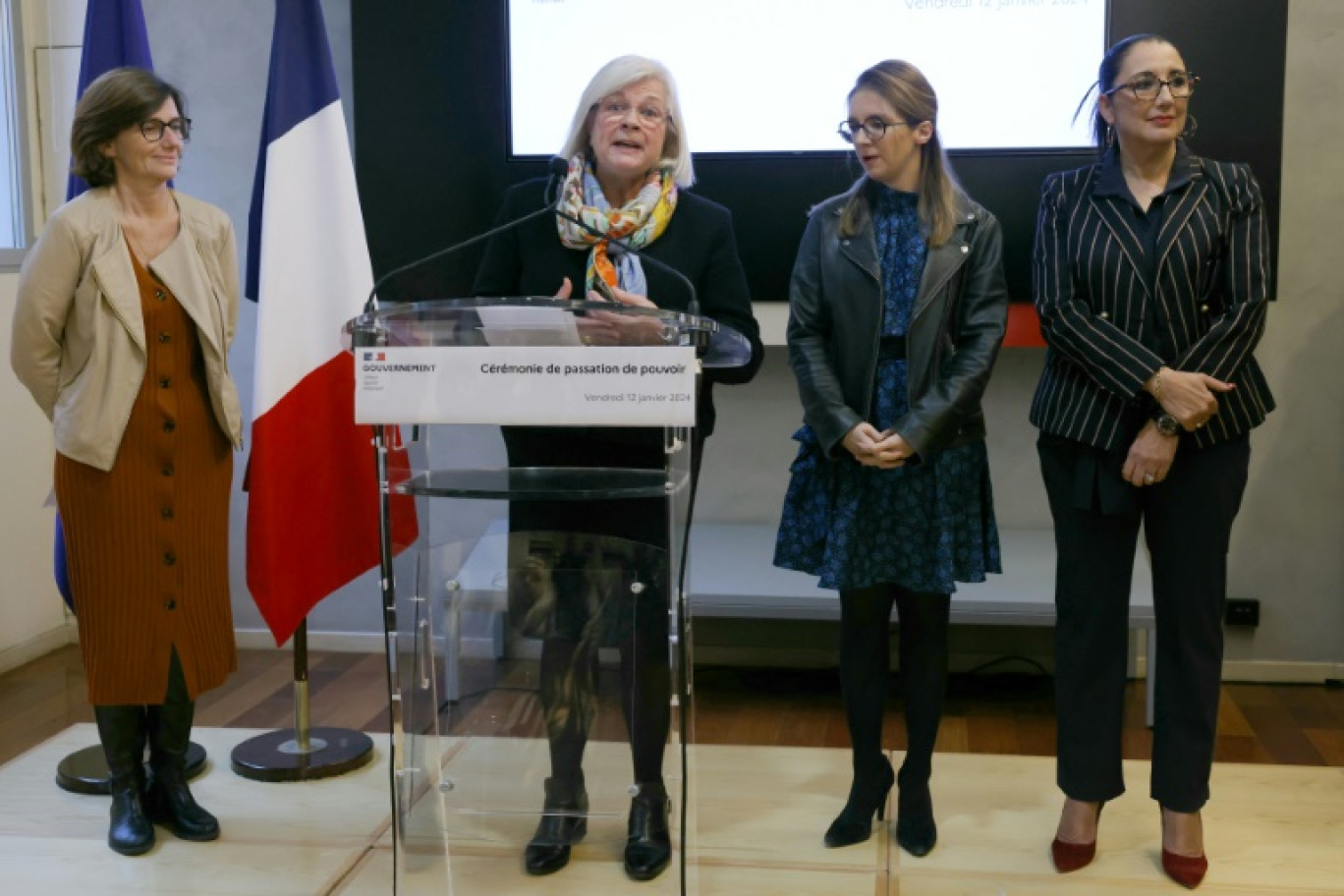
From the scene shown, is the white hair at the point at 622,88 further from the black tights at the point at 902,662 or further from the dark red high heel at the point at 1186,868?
the dark red high heel at the point at 1186,868

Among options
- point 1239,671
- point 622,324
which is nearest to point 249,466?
point 622,324

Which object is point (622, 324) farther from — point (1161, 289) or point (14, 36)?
point (14, 36)

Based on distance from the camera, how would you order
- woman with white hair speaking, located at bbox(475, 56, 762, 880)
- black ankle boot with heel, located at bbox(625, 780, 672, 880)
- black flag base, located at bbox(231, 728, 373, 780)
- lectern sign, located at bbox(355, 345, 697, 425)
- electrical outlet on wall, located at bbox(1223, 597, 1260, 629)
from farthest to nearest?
electrical outlet on wall, located at bbox(1223, 597, 1260, 629) → black flag base, located at bbox(231, 728, 373, 780) → black ankle boot with heel, located at bbox(625, 780, 672, 880) → woman with white hair speaking, located at bbox(475, 56, 762, 880) → lectern sign, located at bbox(355, 345, 697, 425)

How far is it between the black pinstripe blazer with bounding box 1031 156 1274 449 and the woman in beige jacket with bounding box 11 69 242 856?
171 cm

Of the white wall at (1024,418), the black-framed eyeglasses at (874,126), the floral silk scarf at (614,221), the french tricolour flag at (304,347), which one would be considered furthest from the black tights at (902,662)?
the white wall at (1024,418)

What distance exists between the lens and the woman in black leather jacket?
8.97 ft

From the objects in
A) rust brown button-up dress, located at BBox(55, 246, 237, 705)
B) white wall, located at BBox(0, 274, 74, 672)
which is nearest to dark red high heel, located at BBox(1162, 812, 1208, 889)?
rust brown button-up dress, located at BBox(55, 246, 237, 705)

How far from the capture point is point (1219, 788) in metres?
3.27

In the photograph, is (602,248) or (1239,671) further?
(1239,671)

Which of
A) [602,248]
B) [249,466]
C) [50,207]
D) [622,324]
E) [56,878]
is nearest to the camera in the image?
[622,324]

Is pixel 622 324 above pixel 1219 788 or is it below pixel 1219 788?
above

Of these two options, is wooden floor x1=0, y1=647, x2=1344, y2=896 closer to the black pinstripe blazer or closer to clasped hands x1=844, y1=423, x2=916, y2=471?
clasped hands x1=844, y1=423, x2=916, y2=471

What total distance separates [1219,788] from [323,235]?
2.39 metres

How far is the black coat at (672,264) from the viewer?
2701 millimetres
